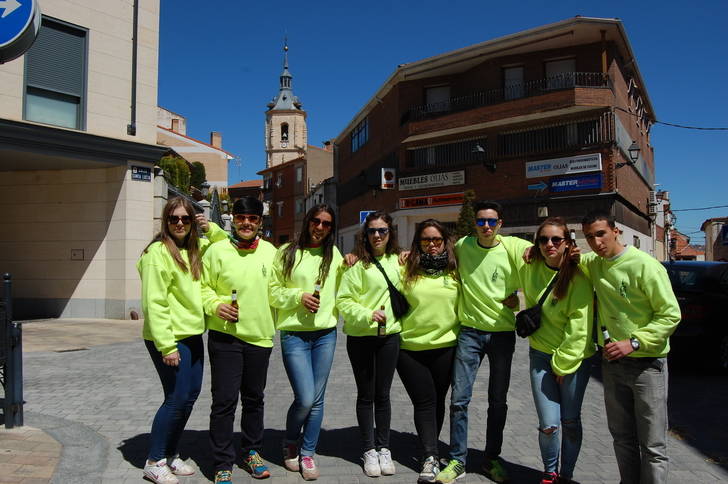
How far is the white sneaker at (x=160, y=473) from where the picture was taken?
377 centimetres

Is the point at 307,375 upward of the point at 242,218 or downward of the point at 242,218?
downward

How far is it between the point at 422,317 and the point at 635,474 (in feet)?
5.27

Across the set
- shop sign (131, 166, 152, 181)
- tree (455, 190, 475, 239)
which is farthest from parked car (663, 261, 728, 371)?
tree (455, 190, 475, 239)

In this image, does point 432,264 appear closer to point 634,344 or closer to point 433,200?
point 634,344

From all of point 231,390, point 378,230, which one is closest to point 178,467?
point 231,390

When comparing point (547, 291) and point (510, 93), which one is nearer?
point (547, 291)

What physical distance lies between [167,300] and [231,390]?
2.49ft

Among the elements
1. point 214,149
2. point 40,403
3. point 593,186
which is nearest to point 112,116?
point 40,403

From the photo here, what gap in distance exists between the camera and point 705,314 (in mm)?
7535

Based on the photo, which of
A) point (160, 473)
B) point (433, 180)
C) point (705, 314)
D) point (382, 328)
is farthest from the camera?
point (433, 180)

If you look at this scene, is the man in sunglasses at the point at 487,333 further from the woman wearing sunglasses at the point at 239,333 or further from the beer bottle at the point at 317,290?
A: the woman wearing sunglasses at the point at 239,333

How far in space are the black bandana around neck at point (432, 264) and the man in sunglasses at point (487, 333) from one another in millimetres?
169

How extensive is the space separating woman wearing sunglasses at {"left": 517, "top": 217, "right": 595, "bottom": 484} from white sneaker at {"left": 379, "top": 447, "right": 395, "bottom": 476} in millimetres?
1045

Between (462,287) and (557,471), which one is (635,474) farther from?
(462,287)
